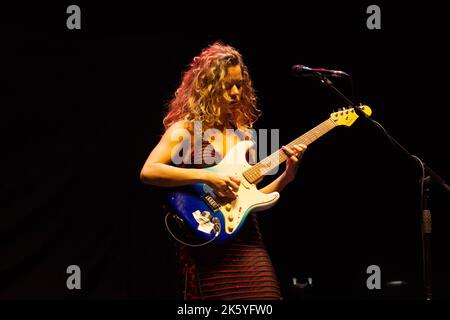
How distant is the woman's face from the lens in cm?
270

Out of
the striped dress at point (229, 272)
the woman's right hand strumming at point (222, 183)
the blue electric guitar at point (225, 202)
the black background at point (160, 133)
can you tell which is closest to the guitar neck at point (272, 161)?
the blue electric guitar at point (225, 202)

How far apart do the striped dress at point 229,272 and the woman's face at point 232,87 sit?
2.02ft

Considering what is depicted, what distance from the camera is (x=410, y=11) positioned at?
13.0ft

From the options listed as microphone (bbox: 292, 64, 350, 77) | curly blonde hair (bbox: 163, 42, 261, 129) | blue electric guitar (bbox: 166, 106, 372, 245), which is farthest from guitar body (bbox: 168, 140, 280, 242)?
microphone (bbox: 292, 64, 350, 77)

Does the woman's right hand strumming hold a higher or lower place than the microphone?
lower

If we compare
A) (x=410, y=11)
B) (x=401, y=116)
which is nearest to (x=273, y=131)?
(x=401, y=116)

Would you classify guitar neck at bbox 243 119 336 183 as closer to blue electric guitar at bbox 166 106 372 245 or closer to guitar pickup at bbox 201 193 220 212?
blue electric guitar at bbox 166 106 372 245

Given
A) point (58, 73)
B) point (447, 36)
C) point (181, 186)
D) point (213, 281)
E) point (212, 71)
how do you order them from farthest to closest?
1. point (447, 36)
2. point (58, 73)
3. point (212, 71)
4. point (181, 186)
5. point (213, 281)

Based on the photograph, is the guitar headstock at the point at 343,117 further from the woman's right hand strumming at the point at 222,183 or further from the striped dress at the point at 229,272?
the striped dress at the point at 229,272

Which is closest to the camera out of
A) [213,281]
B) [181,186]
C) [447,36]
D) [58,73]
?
[213,281]

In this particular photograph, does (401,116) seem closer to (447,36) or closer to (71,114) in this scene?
(447,36)

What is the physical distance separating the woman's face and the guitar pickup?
0.45 meters

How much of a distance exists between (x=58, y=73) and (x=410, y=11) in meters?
2.34

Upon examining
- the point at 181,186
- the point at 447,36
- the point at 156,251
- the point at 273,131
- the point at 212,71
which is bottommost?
the point at 156,251
